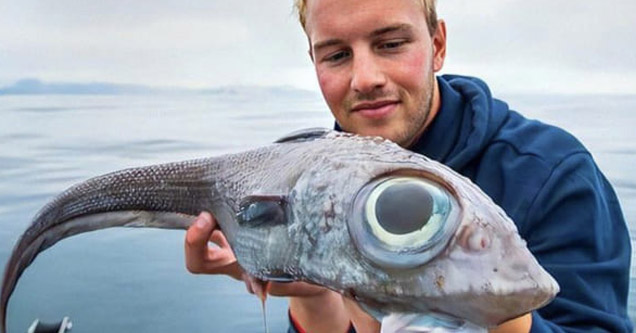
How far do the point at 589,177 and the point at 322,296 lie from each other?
99cm

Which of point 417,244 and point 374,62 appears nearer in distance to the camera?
point 417,244

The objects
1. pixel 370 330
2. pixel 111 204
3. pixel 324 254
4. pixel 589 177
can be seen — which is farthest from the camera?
pixel 589 177

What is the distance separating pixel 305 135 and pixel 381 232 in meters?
0.50

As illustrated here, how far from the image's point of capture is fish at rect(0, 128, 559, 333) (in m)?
1.04

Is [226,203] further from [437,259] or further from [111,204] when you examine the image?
[437,259]

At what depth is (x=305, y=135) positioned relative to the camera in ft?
5.02

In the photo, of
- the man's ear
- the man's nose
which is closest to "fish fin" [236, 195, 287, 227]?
the man's nose

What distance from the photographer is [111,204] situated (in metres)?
1.92

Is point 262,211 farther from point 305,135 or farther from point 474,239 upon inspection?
point 474,239

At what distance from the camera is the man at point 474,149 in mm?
1928

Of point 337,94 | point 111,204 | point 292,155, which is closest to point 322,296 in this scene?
point 337,94

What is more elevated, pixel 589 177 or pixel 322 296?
pixel 589 177

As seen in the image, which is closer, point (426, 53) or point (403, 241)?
point (403, 241)

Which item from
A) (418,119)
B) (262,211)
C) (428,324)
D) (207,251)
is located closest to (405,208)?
(428,324)
